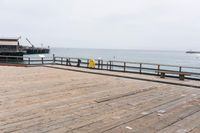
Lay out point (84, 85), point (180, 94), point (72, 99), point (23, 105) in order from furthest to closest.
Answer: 1. point (84, 85)
2. point (180, 94)
3. point (72, 99)
4. point (23, 105)

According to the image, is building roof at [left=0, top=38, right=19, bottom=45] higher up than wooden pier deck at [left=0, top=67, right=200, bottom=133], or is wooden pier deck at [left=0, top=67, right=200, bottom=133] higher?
building roof at [left=0, top=38, right=19, bottom=45]

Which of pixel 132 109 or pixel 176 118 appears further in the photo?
pixel 132 109

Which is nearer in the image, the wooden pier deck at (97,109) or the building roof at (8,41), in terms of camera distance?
the wooden pier deck at (97,109)

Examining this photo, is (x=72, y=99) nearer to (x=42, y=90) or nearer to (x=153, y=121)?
(x=42, y=90)

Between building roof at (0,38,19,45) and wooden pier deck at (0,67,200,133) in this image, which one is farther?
building roof at (0,38,19,45)

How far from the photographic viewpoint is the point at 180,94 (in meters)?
9.91

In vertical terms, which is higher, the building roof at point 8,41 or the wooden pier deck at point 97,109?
the building roof at point 8,41

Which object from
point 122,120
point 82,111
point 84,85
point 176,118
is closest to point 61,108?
point 82,111

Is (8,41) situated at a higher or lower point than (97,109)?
higher

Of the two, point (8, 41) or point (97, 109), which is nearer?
point (97, 109)

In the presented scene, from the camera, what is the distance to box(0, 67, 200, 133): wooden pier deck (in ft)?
18.6

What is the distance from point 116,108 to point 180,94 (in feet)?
11.5

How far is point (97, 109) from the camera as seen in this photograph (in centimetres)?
730

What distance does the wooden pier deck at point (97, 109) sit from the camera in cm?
568
